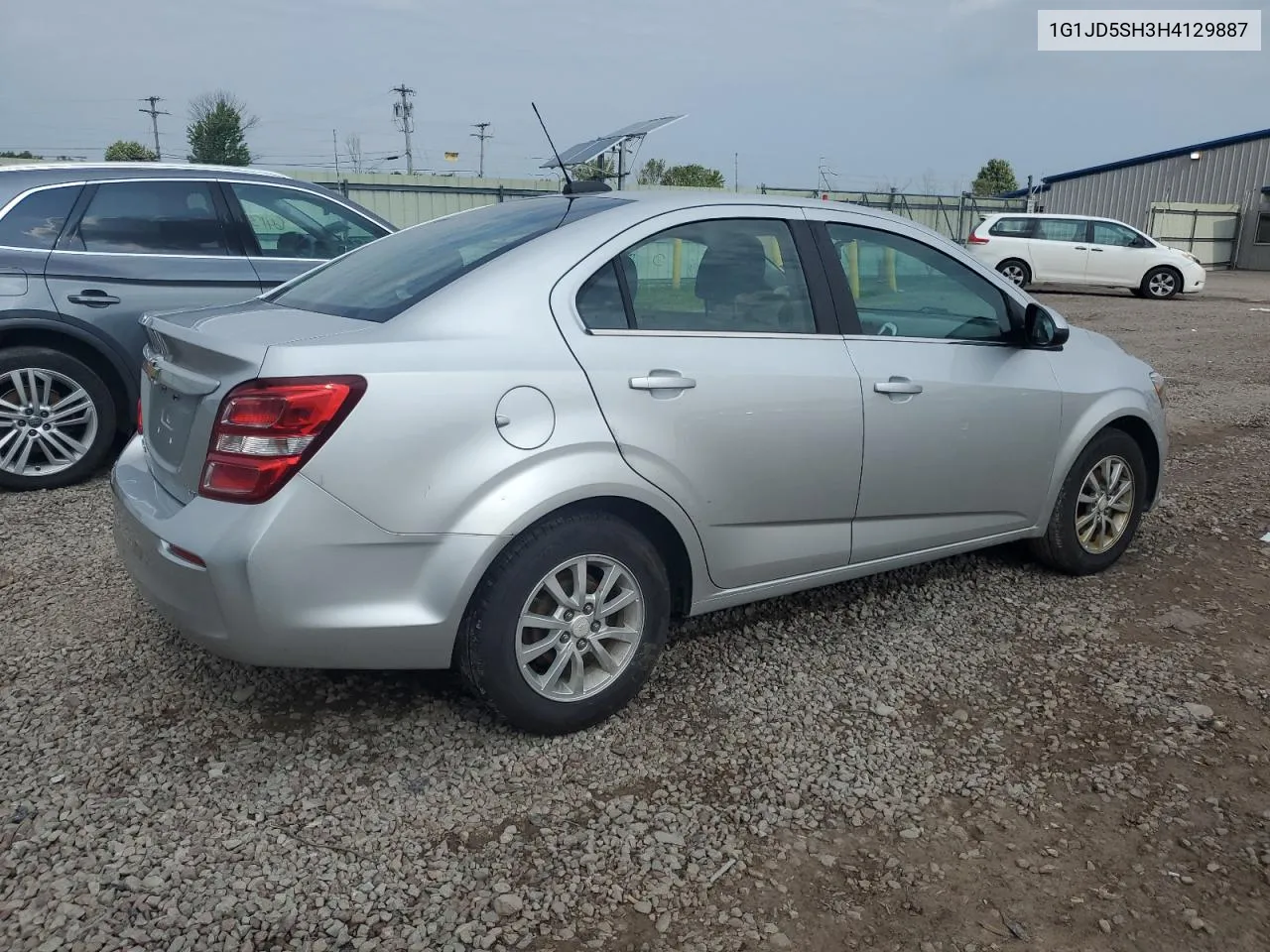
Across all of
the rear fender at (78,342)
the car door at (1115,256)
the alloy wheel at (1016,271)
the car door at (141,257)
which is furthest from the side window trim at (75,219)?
the car door at (1115,256)

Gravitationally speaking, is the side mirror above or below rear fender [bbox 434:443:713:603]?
above

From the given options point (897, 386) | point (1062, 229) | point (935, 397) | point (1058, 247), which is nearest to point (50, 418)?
point (897, 386)

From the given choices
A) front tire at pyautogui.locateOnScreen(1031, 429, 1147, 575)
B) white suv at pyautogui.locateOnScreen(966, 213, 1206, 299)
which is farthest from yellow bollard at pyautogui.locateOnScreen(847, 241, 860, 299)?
white suv at pyautogui.locateOnScreen(966, 213, 1206, 299)

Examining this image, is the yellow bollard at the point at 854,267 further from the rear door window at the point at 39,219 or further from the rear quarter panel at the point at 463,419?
the rear door window at the point at 39,219

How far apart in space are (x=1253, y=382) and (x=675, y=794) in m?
9.47

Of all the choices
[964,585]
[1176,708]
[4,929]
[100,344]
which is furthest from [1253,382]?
[4,929]

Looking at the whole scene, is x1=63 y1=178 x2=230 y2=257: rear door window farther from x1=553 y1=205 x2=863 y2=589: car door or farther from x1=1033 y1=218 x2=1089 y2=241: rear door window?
x1=1033 y1=218 x2=1089 y2=241: rear door window

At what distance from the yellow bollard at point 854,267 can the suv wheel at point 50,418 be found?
408 centimetres

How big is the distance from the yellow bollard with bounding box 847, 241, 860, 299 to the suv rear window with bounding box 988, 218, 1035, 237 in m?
17.9

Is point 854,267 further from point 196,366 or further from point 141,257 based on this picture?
point 141,257

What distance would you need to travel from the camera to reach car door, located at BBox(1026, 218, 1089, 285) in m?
19.8

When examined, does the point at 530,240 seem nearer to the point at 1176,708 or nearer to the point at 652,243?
the point at 652,243

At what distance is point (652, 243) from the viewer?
10.5 ft

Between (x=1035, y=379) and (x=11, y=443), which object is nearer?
(x=1035, y=379)
